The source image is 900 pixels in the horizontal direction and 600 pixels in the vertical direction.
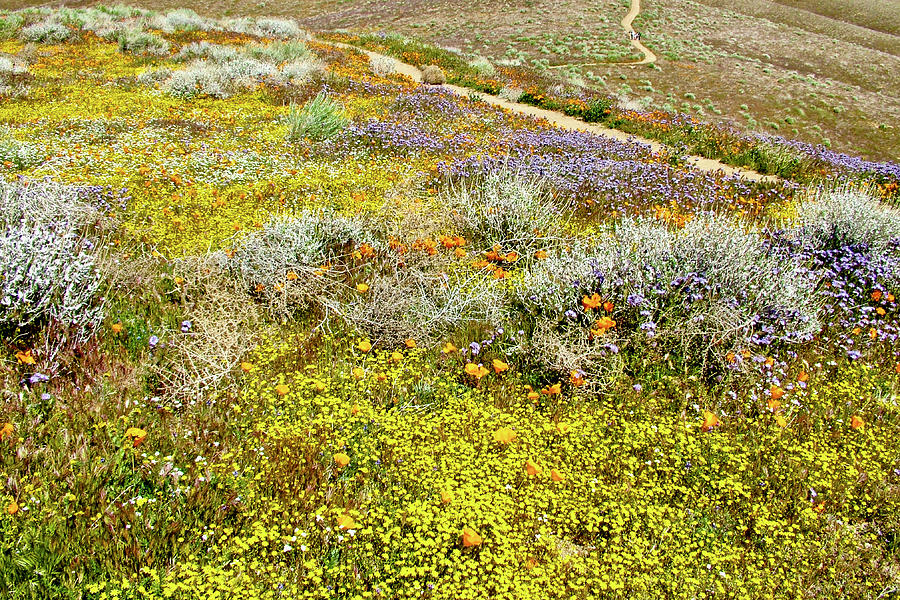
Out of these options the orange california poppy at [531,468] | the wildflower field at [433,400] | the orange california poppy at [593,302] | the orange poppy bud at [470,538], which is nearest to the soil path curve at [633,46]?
the wildflower field at [433,400]

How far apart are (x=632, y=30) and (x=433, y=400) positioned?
54617 millimetres

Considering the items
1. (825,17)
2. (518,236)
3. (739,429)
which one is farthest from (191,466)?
(825,17)

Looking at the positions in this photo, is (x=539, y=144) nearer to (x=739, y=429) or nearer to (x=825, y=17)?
(x=739, y=429)

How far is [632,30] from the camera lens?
4900cm

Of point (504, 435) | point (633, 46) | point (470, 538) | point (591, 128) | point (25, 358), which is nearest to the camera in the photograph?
point (470, 538)

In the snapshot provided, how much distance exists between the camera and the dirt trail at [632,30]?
1631 inches

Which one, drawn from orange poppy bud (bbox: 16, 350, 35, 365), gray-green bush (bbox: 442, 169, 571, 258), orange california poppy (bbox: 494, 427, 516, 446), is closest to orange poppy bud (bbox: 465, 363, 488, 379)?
orange california poppy (bbox: 494, 427, 516, 446)

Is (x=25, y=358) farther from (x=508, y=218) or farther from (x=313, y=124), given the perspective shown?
(x=313, y=124)

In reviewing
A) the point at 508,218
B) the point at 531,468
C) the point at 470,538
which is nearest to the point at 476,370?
the point at 531,468

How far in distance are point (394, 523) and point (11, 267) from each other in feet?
11.6

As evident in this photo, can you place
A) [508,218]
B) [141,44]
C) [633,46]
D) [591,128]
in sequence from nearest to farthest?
[508,218], [591,128], [141,44], [633,46]

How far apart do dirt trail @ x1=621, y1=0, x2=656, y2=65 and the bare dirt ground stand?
2.37 feet

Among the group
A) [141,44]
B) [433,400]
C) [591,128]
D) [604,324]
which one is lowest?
[433,400]

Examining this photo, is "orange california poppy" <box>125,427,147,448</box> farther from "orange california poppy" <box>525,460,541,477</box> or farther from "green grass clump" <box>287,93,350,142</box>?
"green grass clump" <box>287,93,350,142</box>
